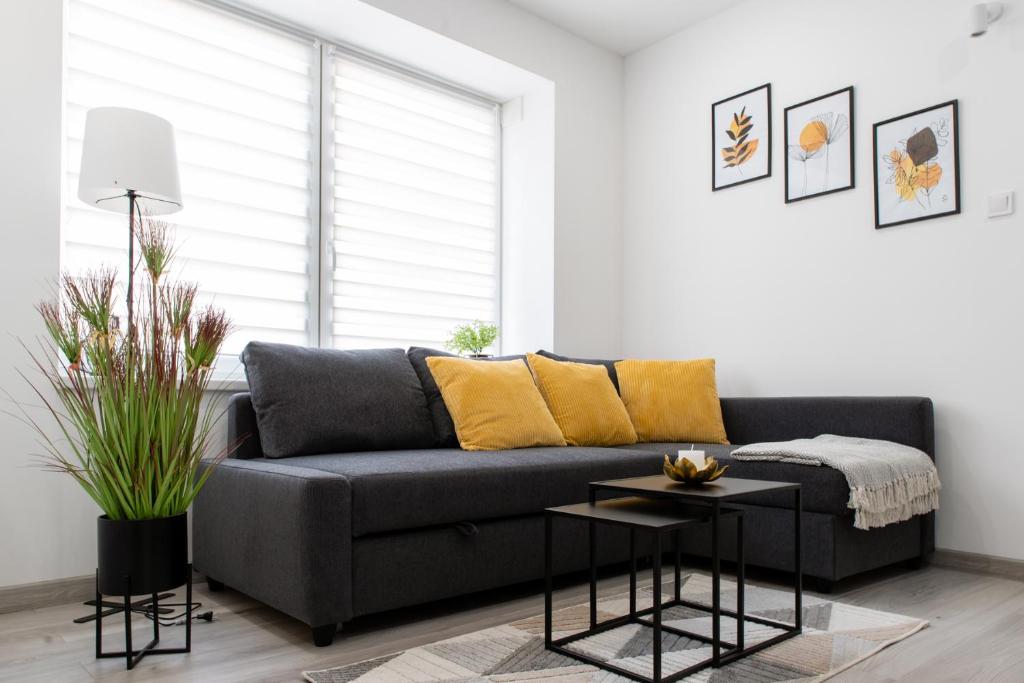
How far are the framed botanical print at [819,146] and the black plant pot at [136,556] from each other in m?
3.21

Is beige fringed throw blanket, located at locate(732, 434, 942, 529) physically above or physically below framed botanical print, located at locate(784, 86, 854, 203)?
below

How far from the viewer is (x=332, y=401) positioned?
2877 millimetres

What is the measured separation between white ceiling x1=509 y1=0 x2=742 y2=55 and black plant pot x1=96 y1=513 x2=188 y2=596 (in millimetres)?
3304

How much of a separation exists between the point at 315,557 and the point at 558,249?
8.77ft

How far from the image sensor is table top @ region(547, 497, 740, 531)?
1897 mm

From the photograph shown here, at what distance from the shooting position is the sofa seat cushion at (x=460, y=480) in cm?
227

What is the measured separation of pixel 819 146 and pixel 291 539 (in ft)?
10.1

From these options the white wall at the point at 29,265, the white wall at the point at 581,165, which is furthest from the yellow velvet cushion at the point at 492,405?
the white wall at the point at 29,265

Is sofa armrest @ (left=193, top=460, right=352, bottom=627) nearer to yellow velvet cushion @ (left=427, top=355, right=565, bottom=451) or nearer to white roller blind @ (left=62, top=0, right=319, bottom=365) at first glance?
yellow velvet cushion @ (left=427, top=355, right=565, bottom=451)

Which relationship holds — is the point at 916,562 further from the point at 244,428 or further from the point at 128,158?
the point at 128,158

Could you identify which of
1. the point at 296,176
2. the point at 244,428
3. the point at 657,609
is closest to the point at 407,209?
the point at 296,176

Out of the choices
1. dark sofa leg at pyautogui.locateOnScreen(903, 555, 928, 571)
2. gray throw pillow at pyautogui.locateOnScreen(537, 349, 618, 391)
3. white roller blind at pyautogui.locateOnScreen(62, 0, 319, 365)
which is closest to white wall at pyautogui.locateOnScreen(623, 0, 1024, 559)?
dark sofa leg at pyautogui.locateOnScreen(903, 555, 928, 571)

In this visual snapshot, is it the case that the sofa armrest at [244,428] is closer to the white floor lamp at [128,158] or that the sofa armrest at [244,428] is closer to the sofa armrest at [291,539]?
the sofa armrest at [291,539]

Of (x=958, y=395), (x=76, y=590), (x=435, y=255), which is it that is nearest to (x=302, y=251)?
(x=435, y=255)
